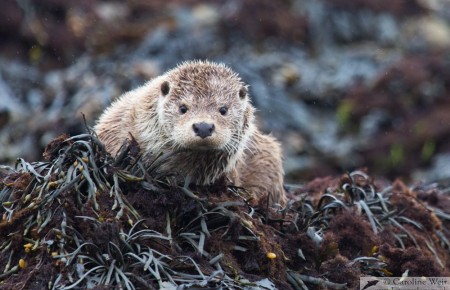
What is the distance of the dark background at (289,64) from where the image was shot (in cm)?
1400

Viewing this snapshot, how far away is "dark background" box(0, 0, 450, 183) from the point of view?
14.0 m

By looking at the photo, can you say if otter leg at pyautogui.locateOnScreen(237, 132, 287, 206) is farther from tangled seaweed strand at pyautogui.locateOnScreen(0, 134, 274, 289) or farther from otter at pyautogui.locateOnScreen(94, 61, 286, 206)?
tangled seaweed strand at pyautogui.locateOnScreen(0, 134, 274, 289)

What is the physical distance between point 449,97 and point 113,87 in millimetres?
6105

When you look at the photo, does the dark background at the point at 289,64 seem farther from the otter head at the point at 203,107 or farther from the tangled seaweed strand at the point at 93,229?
the tangled seaweed strand at the point at 93,229

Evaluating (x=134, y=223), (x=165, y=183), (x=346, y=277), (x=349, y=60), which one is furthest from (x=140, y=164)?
(x=349, y=60)

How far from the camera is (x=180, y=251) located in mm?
5055

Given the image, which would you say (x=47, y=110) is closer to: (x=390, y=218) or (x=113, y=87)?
(x=113, y=87)

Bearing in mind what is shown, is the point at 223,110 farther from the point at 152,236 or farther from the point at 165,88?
the point at 152,236

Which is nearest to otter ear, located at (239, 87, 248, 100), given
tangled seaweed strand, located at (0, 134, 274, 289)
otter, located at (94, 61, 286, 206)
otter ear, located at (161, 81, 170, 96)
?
otter, located at (94, 61, 286, 206)

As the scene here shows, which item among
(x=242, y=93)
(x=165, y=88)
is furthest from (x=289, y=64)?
(x=165, y=88)

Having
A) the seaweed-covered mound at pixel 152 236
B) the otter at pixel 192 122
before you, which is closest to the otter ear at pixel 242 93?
the otter at pixel 192 122

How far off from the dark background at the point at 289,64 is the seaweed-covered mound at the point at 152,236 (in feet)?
24.4

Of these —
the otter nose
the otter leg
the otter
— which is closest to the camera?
the otter nose

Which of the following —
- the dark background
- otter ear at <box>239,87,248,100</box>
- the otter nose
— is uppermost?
the dark background
